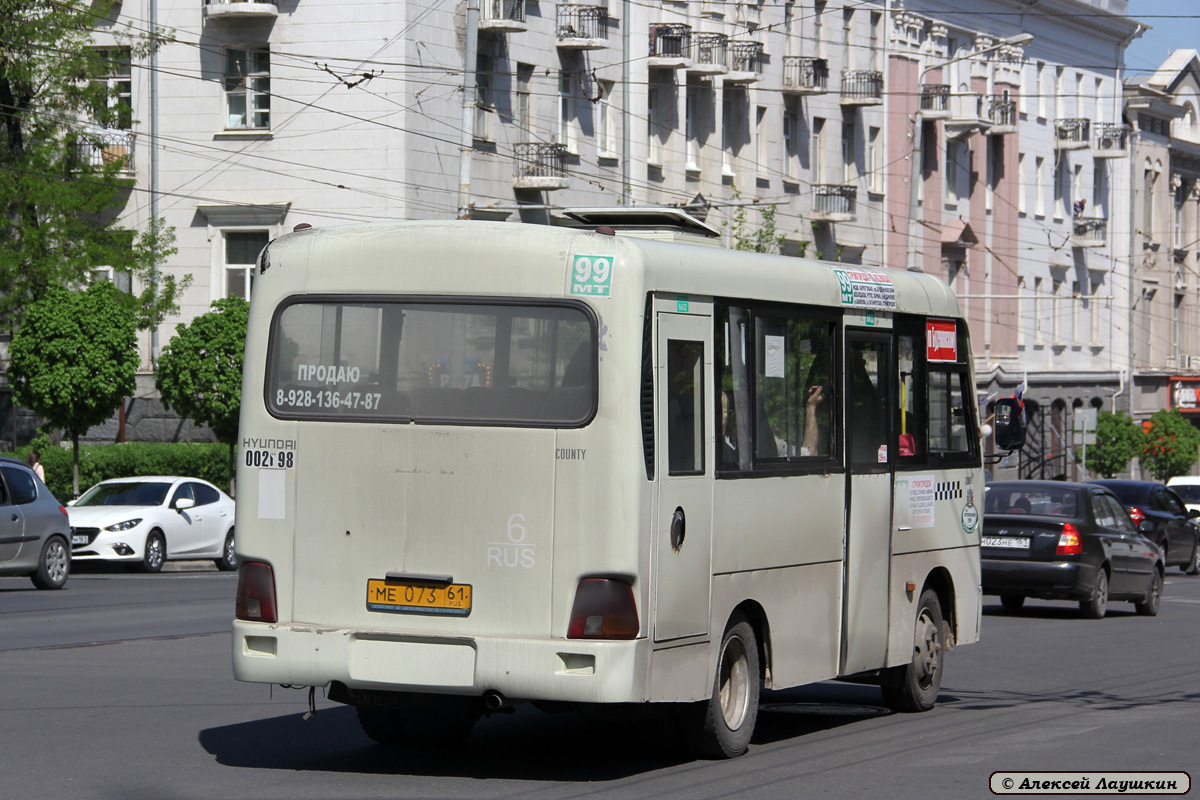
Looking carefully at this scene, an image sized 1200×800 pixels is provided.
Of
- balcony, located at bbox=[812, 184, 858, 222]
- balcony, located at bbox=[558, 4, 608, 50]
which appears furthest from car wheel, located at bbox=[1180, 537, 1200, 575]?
balcony, located at bbox=[812, 184, 858, 222]

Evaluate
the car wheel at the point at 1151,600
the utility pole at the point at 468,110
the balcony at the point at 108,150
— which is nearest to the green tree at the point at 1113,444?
the balcony at the point at 108,150

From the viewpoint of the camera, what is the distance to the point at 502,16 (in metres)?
42.5

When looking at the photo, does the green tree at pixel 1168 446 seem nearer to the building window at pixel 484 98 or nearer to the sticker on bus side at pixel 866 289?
the building window at pixel 484 98

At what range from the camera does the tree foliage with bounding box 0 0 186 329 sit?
37.9 m

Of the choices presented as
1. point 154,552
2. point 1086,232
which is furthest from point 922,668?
point 1086,232

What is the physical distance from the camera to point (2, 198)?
38000 mm

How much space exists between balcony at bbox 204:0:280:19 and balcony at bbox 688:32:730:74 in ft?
39.1

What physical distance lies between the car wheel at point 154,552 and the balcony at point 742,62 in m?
25.2

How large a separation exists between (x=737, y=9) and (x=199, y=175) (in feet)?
52.9

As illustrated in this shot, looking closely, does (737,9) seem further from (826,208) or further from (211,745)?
(211,745)

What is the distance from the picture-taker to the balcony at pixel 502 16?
41.8 meters

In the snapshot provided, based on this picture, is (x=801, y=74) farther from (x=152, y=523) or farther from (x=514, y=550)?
(x=514, y=550)

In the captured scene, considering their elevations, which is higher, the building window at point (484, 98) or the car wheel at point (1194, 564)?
the building window at point (484, 98)

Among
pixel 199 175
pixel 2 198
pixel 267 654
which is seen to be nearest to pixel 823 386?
pixel 267 654
